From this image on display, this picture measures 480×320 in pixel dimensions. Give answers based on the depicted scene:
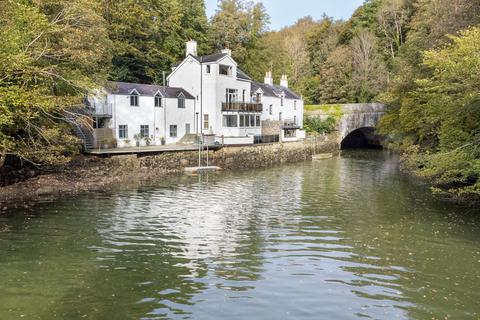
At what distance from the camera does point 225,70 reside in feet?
158

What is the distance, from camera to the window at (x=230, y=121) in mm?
48487

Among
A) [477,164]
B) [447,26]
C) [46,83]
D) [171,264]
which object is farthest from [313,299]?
[447,26]

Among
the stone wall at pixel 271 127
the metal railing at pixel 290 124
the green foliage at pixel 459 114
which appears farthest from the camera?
the metal railing at pixel 290 124

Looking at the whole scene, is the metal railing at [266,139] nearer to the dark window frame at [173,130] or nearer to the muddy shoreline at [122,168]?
the muddy shoreline at [122,168]

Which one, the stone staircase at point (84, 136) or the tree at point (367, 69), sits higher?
the tree at point (367, 69)

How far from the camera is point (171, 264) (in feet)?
44.6

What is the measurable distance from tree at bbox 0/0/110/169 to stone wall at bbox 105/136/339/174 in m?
6.06

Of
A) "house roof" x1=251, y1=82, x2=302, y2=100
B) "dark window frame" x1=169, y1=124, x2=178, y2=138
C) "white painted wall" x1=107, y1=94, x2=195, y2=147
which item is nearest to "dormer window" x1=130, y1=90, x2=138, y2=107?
"white painted wall" x1=107, y1=94, x2=195, y2=147

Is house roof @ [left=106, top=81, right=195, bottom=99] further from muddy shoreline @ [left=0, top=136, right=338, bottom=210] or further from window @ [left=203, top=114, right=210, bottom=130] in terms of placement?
muddy shoreline @ [left=0, top=136, right=338, bottom=210]

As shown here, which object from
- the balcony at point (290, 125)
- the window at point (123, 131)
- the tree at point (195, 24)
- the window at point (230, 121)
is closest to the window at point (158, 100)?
the window at point (123, 131)

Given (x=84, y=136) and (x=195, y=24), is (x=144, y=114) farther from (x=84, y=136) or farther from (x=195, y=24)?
(x=195, y=24)

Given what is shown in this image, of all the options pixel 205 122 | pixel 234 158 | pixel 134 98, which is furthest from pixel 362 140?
pixel 134 98

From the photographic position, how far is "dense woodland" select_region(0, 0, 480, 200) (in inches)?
810

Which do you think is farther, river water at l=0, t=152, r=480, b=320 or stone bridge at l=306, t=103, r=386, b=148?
stone bridge at l=306, t=103, r=386, b=148
